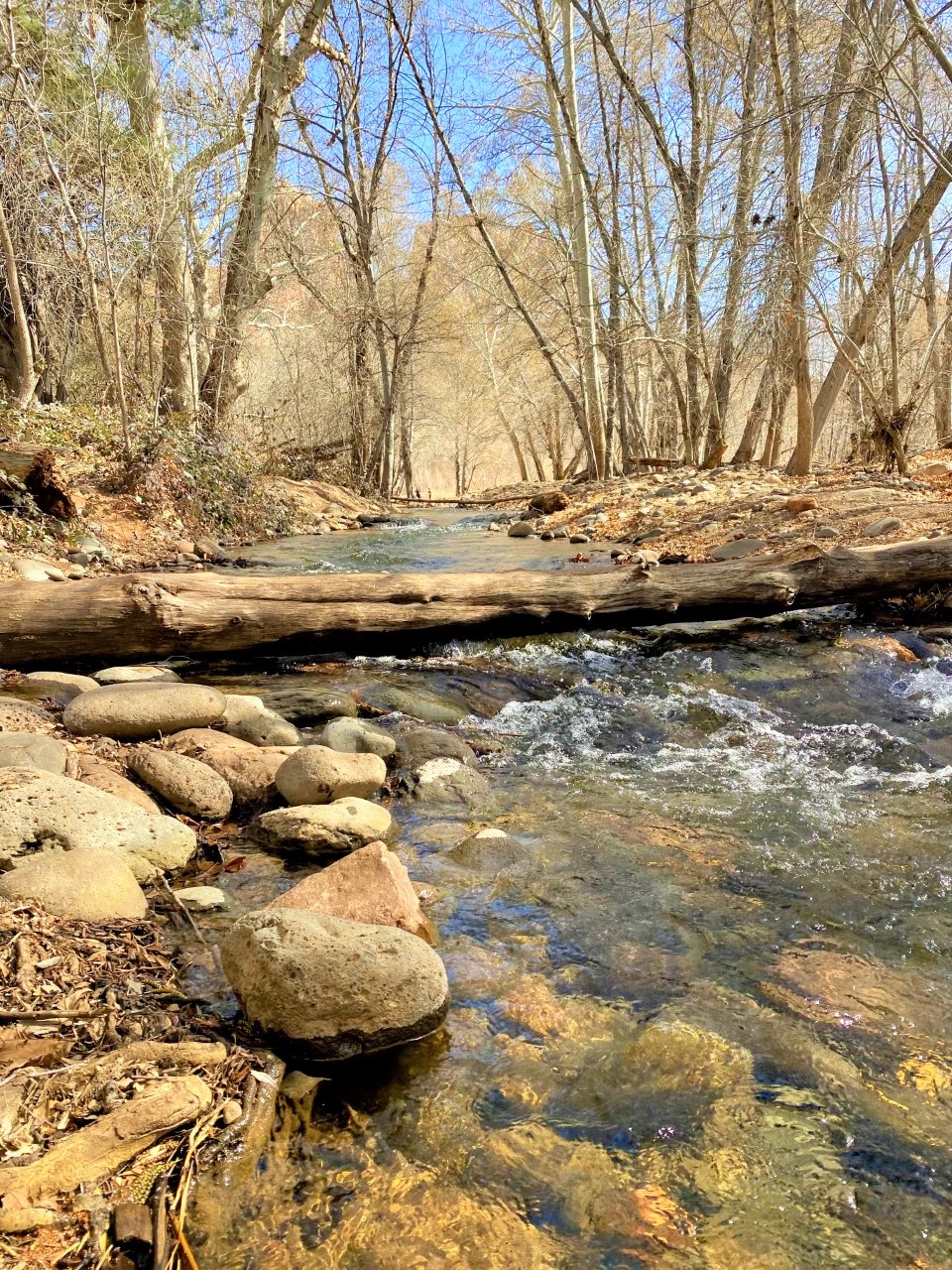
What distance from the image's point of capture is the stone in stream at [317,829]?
128 inches

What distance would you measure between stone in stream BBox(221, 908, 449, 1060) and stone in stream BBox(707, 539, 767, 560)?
677cm

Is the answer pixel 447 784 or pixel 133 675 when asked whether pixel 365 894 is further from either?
pixel 133 675

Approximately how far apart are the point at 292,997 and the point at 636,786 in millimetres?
2273

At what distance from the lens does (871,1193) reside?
1.74 metres

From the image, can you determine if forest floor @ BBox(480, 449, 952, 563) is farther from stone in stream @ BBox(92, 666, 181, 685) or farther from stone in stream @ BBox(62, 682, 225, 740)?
stone in stream @ BBox(62, 682, 225, 740)

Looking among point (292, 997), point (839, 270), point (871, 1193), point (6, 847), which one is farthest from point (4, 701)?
point (839, 270)

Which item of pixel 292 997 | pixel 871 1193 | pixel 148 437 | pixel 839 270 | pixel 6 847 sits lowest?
pixel 871 1193

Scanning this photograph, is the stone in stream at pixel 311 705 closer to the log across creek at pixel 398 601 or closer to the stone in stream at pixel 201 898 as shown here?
the log across creek at pixel 398 601

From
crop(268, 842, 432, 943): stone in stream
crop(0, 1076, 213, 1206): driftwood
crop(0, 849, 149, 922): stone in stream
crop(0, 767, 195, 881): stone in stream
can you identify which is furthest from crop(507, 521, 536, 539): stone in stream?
crop(0, 1076, 213, 1206): driftwood

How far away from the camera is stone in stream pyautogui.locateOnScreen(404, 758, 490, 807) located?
3.87 metres

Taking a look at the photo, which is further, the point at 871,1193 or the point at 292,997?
the point at 292,997

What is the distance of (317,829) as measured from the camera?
10.7 feet

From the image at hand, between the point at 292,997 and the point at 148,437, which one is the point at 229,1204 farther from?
the point at 148,437

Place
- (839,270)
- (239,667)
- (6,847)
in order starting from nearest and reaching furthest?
(6,847), (239,667), (839,270)
